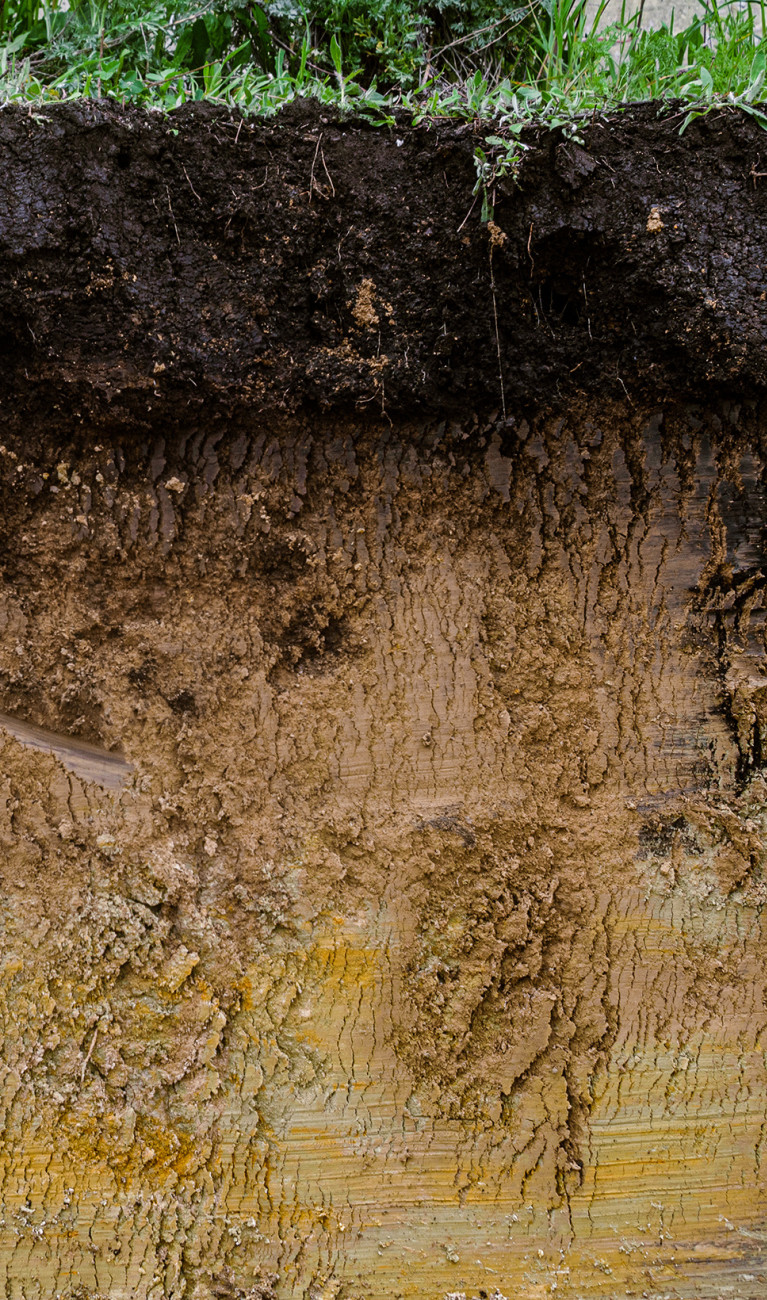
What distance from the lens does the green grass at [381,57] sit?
1.64 m

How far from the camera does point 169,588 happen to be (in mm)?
1854

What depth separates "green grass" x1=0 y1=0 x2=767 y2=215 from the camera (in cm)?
164

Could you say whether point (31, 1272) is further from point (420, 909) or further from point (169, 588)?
point (169, 588)

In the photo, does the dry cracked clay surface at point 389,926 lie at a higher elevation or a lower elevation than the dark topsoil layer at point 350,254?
lower

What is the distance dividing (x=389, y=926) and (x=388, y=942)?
4cm

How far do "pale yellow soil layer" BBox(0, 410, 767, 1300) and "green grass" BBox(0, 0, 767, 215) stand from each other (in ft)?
3.38

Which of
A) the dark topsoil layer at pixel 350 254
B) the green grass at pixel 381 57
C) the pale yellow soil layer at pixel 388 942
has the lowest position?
the pale yellow soil layer at pixel 388 942

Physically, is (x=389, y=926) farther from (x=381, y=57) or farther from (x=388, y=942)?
(x=381, y=57)

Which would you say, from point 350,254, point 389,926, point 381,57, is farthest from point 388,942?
point 381,57

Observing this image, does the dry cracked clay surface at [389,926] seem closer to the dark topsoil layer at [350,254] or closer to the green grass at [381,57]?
the dark topsoil layer at [350,254]

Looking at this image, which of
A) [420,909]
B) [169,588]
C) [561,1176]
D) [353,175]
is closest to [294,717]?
[169,588]

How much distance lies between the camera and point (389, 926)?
1.90 metres

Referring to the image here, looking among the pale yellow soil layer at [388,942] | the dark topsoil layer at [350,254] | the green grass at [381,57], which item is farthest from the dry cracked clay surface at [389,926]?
the green grass at [381,57]

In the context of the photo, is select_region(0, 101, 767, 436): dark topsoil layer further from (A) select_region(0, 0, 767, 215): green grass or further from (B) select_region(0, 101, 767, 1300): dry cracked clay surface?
(B) select_region(0, 101, 767, 1300): dry cracked clay surface
